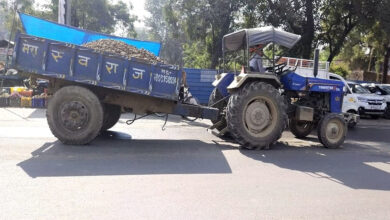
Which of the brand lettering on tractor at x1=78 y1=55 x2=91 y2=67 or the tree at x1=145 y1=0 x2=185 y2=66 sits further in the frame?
the tree at x1=145 y1=0 x2=185 y2=66

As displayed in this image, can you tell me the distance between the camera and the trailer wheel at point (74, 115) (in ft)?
26.2

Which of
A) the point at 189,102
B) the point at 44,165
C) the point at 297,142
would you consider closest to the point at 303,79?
the point at 297,142

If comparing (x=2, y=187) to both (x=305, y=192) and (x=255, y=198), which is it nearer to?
(x=255, y=198)

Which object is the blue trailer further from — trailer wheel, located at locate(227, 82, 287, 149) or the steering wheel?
the steering wheel

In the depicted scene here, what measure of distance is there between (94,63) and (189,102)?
2.31 m

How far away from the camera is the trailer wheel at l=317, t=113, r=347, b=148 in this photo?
938 cm

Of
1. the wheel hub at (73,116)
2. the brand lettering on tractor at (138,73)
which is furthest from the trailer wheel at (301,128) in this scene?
the wheel hub at (73,116)

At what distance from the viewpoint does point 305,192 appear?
5.75m

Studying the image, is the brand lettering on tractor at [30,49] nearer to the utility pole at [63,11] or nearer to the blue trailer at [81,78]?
the blue trailer at [81,78]

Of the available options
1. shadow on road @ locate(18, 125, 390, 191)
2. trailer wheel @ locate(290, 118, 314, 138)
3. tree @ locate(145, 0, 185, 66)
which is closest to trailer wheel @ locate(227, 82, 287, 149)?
shadow on road @ locate(18, 125, 390, 191)

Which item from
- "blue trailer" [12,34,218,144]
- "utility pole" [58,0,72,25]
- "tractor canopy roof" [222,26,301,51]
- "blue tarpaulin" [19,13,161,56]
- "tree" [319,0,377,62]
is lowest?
"blue trailer" [12,34,218,144]

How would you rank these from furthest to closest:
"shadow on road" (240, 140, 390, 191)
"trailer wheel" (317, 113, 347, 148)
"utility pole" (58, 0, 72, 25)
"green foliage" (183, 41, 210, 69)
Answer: "green foliage" (183, 41, 210, 69)
"utility pole" (58, 0, 72, 25)
"trailer wheel" (317, 113, 347, 148)
"shadow on road" (240, 140, 390, 191)

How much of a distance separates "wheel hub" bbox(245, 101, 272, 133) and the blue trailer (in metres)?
1.69

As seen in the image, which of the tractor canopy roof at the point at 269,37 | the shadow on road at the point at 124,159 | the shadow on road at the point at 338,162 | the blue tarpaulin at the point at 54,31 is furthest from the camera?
the blue tarpaulin at the point at 54,31
